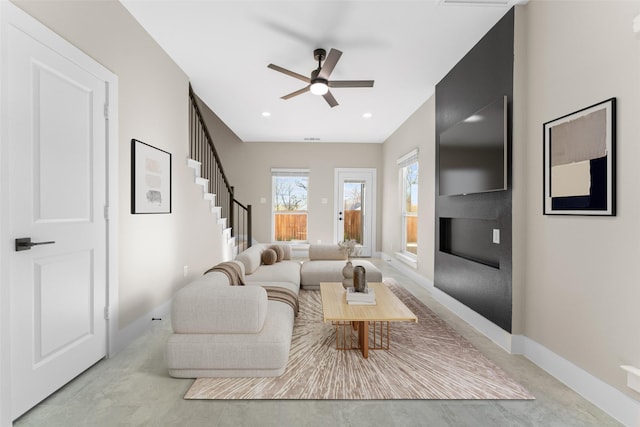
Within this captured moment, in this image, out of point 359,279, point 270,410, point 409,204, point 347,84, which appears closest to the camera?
point 270,410

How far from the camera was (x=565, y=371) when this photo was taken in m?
Result: 2.13

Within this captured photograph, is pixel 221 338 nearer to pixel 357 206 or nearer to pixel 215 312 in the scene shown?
pixel 215 312

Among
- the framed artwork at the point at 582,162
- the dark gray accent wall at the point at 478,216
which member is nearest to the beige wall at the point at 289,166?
the dark gray accent wall at the point at 478,216

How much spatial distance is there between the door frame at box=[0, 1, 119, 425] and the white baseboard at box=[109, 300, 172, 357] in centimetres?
4

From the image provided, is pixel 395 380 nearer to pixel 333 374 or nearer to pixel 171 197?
pixel 333 374

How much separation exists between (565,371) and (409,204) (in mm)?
4157

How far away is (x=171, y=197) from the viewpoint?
137 inches

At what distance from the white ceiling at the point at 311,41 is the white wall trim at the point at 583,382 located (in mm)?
2774

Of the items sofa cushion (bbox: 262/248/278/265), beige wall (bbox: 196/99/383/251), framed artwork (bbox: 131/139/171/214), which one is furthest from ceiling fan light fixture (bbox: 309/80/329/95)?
beige wall (bbox: 196/99/383/251)

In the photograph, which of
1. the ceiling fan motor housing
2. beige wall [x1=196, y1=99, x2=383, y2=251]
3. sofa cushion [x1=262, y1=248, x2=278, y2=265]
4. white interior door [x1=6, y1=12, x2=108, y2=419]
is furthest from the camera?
beige wall [x1=196, y1=99, x2=383, y2=251]

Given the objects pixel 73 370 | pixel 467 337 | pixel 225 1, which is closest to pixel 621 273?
pixel 467 337

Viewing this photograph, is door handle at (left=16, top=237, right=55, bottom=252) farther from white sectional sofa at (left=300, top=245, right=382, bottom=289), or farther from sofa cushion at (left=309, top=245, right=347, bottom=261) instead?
sofa cushion at (left=309, top=245, right=347, bottom=261)

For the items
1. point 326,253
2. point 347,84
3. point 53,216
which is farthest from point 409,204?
point 53,216

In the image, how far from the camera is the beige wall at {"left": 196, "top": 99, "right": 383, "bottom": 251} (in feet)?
24.8
